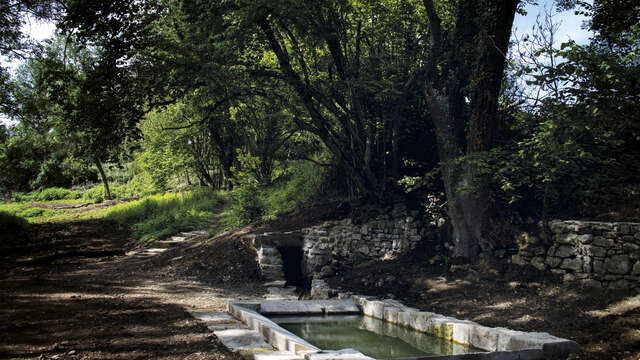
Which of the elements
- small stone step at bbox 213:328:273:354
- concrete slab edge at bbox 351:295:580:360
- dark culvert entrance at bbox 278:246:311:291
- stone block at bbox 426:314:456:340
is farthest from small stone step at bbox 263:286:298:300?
stone block at bbox 426:314:456:340

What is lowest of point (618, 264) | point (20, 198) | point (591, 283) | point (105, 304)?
point (105, 304)

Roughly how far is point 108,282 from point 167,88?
165 inches

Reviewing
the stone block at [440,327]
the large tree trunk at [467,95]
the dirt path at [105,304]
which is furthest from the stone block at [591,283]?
the dirt path at [105,304]

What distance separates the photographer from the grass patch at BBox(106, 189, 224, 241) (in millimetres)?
13203

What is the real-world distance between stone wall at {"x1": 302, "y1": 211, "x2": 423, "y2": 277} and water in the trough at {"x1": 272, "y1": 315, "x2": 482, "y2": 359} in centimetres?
282

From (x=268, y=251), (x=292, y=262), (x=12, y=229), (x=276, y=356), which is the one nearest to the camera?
(x=276, y=356)

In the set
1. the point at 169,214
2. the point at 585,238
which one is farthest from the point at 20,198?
the point at 585,238

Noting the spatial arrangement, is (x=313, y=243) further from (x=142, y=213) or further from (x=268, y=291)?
(x=142, y=213)

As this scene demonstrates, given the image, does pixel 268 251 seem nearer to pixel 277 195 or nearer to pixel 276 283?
pixel 276 283

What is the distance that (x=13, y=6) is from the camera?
33.3ft

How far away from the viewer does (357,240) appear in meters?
9.36

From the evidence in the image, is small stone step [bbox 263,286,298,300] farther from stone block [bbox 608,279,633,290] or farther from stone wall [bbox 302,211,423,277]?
stone block [bbox 608,279,633,290]

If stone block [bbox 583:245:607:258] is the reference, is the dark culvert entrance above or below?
below

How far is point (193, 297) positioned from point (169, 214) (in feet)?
26.9
